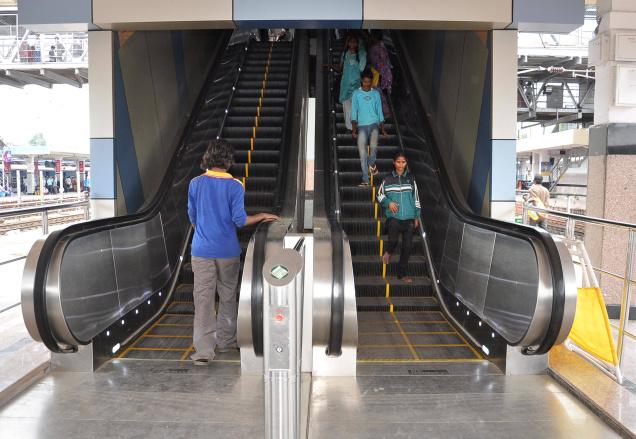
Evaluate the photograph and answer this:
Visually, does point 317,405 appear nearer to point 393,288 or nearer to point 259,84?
point 393,288

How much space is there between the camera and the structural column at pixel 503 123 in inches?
215

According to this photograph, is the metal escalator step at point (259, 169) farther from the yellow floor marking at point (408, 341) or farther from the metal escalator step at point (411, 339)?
the metal escalator step at point (411, 339)

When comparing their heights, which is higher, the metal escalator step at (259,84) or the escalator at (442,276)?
the metal escalator step at (259,84)

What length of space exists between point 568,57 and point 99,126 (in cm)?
1765

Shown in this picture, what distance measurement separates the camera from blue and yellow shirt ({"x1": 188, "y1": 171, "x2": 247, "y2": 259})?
4.18m

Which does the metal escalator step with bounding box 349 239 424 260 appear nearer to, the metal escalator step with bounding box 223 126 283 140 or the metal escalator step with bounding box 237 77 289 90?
the metal escalator step with bounding box 223 126 283 140

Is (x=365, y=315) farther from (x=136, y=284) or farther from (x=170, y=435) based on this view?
(x=170, y=435)

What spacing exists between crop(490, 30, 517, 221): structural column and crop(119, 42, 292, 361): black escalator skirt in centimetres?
236

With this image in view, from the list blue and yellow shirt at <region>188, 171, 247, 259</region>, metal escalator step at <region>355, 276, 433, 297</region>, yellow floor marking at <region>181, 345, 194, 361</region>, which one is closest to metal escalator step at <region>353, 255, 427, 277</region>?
metal escalator step at <region>355, 276, 433, 297</region>

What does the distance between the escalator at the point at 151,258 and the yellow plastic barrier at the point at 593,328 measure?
2691mm

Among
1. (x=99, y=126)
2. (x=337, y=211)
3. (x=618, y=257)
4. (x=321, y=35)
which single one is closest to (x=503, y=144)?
(x=337, y=211)

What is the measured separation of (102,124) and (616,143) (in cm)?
593

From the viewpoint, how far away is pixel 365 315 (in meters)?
5.70

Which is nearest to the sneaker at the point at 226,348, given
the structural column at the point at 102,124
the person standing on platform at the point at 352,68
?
the structural column at the point at 102,124
